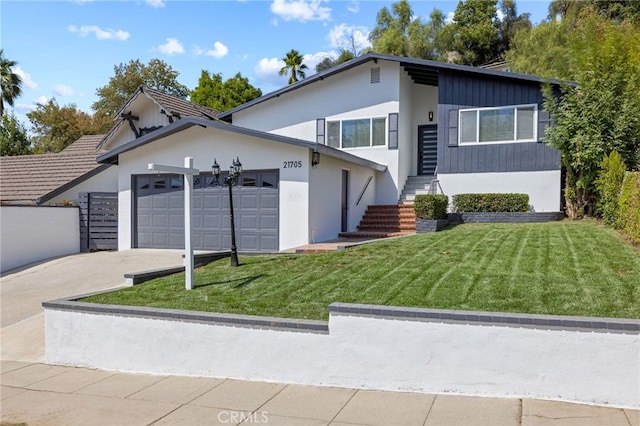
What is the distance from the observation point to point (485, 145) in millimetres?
15125

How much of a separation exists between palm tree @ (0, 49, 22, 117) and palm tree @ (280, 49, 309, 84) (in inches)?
791

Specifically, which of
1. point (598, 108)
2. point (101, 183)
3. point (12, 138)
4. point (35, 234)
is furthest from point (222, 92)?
point (598, 108)

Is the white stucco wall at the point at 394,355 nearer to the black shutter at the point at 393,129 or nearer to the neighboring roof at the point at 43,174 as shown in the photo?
the black shutter at the point at 393,129

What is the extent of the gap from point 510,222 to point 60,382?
38.9 feet

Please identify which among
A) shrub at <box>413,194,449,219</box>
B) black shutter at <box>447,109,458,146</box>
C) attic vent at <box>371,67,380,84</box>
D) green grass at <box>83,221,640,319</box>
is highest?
attic vent at <box>371,67,380,84</box>

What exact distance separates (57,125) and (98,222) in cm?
2662

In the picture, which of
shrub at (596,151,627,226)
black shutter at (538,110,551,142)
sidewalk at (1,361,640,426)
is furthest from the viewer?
black shutter at (538,110,551,142)

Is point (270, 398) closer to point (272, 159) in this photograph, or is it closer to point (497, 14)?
point (272, 159)

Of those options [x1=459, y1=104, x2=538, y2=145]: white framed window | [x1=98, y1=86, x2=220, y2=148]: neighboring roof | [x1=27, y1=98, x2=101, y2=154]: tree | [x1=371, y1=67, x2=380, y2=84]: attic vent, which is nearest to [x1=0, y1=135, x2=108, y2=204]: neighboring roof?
[x1=98, y1=86, x2=220, y2=148]: neighboring roof

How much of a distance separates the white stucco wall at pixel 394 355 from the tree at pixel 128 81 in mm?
37620

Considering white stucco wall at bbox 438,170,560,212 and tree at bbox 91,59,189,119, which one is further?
tree at bbox 91,59,189,119

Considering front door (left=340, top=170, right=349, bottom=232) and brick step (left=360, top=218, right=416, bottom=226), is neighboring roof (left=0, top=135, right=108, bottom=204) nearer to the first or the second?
front door (left=340, top=170, right=349, bottom=232)

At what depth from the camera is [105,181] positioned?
17547mm

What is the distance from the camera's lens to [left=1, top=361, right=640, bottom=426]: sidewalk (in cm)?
424
